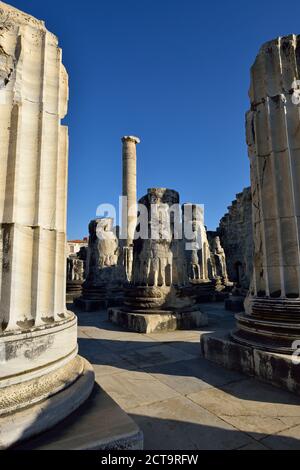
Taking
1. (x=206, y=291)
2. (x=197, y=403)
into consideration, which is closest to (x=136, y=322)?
(x=197, y=403)

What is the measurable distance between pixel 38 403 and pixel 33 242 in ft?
3.92

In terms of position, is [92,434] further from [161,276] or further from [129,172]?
[129,172]

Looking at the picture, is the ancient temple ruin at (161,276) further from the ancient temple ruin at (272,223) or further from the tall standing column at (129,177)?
the tall standing column at (129,177)

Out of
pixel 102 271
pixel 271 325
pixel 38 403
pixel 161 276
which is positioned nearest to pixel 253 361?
pixel 271 325

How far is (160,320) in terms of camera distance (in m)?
6.93

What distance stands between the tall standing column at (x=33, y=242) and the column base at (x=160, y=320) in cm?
407

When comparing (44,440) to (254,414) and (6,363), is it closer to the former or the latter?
(6,363)

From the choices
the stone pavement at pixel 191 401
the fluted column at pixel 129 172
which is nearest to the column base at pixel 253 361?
the stone pavement at pixel 191 401

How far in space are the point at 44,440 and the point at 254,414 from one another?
1934mm

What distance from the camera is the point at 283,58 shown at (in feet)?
14.1

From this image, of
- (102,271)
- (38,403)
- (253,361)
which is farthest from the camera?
(102,271)

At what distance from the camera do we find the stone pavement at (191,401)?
232 cm

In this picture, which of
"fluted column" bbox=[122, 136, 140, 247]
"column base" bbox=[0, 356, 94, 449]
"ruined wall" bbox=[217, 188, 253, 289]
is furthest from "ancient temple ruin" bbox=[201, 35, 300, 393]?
"fluted column" bbox=[122, 136, 140, 247]

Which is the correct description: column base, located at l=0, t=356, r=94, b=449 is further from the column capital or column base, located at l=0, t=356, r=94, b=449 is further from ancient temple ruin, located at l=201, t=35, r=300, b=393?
the column capital
